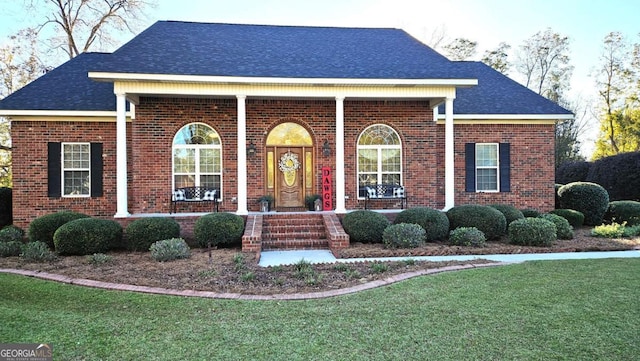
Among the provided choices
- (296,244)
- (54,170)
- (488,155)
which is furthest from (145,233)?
(488,155)

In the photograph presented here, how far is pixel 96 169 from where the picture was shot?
11.6 metres

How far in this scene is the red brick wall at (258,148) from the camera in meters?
11.4

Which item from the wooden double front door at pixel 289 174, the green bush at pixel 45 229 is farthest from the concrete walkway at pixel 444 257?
the green bush at pixel 45 229

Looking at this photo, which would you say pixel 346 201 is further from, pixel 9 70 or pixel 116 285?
pixel 9 70

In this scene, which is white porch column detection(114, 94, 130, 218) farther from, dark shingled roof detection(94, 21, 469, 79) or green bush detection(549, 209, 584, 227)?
green bush detection(549, 209, 584, 227)

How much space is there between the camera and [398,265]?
7172 millimetres

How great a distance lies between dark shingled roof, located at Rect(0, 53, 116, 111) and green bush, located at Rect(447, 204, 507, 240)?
33.6 feet

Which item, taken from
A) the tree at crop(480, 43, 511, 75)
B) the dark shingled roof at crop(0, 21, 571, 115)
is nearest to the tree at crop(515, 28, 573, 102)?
the tree at crop(480, 43, 511, 75)

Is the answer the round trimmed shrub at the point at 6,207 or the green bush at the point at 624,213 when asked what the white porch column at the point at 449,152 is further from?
the round trimmed shrub at the point at 6,207

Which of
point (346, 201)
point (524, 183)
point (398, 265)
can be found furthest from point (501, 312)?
point (524, 183)

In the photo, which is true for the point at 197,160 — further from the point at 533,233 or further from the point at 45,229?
the point at 533,233

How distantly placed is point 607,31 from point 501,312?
3208 centimetres

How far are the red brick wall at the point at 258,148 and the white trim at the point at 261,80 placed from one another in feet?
5.72

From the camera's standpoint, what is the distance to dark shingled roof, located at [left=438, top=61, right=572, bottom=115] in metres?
12.7
